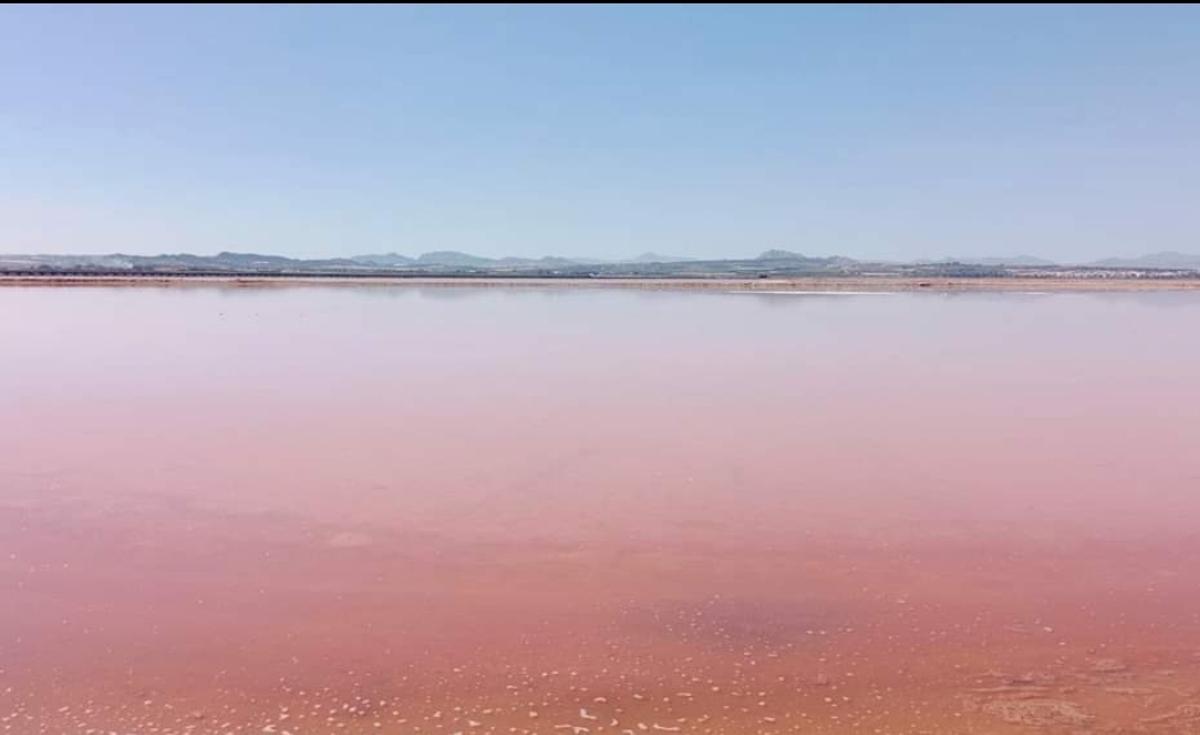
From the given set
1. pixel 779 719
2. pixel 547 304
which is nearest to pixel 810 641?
pixel 779 719

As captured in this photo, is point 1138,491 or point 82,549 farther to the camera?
point 1138,491

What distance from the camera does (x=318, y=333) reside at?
24812mm

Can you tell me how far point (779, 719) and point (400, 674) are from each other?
223 cm

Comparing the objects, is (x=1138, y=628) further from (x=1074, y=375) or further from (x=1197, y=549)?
(x=1074, y=375)

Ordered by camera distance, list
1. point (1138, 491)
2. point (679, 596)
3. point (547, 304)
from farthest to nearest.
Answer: point (547, 304) → point (1138, 491) → point (679, 596)

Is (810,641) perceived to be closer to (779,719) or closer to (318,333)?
(779,719)

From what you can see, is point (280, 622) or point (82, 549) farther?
point (82, 549)

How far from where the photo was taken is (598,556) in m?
6.87

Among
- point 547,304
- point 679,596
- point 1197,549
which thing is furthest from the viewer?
point 547,304

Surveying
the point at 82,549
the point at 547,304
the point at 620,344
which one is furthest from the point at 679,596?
the point at 547,304

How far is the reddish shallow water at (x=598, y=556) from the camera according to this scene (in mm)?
4820

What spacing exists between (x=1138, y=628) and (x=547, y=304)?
1493 inches

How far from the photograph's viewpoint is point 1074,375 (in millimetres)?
15984

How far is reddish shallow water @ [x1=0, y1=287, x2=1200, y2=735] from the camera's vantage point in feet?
15.8
